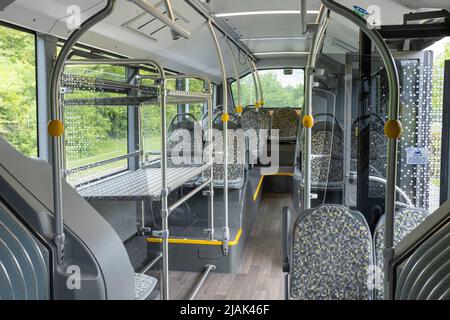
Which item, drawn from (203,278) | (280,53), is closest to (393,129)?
(203,278)

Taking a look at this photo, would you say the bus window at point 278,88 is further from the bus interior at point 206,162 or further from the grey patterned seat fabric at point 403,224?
the grey patterned seat fabric at point 403,224

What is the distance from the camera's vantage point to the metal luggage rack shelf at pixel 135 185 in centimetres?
284

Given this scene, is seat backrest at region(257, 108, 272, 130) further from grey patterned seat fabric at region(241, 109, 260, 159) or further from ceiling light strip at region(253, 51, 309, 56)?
ceiling light strip at region(253, 51, 309, 56)

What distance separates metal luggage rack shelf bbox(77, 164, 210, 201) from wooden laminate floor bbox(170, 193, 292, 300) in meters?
0.88

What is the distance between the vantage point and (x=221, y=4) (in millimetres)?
3965

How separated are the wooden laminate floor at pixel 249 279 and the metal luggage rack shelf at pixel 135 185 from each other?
88 cm

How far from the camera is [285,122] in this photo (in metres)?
9.05

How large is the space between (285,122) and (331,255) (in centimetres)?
683

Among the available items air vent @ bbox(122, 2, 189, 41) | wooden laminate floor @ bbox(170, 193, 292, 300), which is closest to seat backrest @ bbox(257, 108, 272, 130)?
wooden laminate floor @ bbox(170, 193, 292, 300)

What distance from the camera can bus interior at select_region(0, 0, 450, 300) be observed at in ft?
4.54
